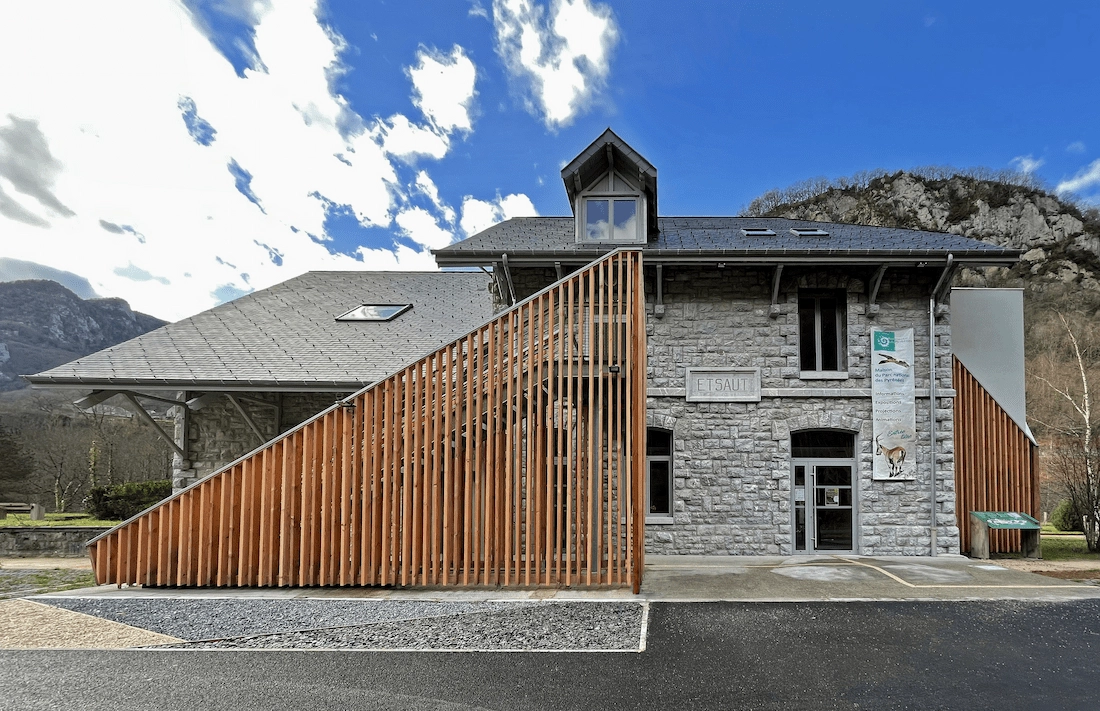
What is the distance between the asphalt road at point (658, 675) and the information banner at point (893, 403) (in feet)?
14.5

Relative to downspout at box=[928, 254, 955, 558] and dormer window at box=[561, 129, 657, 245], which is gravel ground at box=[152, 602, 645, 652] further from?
dormer window at box=[561, 129, 657, 245]

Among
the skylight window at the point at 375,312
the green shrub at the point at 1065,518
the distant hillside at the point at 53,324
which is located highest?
the distant hillside at the point at 53,324

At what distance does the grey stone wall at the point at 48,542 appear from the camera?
454 inches

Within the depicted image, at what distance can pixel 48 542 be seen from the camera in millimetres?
11539

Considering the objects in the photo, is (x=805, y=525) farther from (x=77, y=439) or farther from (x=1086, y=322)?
(x=77, y=439)

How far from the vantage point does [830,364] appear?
11.0 m

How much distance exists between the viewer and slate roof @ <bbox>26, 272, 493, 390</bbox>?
1066 cm

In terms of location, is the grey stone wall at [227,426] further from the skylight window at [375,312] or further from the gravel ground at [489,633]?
the gravel ground at [489,633]

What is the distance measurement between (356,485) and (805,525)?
776 centimetres

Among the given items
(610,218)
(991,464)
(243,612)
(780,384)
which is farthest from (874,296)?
(243,612)

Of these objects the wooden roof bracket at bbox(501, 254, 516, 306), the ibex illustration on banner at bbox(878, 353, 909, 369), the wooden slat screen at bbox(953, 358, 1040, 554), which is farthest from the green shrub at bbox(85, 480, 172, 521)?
the wooden slat screen at bbox(953, 358, 1040, 554)

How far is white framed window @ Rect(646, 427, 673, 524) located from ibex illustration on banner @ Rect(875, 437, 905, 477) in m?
3.66

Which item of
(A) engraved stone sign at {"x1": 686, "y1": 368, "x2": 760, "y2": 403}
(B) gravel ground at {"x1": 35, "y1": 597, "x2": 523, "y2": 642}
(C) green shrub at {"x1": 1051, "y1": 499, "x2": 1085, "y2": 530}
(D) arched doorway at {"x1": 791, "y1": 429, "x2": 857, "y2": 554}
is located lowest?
(C) green shrub at {"x1": 1051, "y1": 499, "x2": 1085, "y2": 530}

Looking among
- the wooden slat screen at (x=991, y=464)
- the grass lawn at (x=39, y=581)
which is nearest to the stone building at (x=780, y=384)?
the wooden slat screen at (x=991, y=464)
